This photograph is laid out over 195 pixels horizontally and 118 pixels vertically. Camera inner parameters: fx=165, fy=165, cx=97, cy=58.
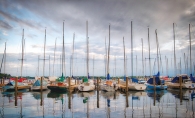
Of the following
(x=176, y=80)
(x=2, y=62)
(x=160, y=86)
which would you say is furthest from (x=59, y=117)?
(x=2, y=62)

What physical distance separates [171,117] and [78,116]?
26.1ft

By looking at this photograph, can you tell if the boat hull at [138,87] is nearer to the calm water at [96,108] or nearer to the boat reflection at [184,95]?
the boat reflection at [184,95]

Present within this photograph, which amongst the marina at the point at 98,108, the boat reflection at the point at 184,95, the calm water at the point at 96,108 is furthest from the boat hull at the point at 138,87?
the calm water at the point at 96,108

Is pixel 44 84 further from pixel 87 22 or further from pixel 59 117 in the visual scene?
pixel 59 117

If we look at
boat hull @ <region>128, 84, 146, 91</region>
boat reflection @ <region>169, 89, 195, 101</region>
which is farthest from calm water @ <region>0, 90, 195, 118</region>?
boat hull @ <region>128, 84, 146, 91</region>

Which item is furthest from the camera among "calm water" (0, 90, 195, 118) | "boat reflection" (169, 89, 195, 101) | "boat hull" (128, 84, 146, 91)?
"boat hull" (128, 84, 146, 91)

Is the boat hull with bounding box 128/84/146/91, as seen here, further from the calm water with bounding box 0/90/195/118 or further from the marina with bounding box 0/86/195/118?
the calm water with bounding box 0/90/195/118

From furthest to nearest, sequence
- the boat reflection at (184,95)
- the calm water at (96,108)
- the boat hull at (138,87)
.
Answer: the boat hull at (138,87)
the boat reflection at (184,95)
the calm water at (96,108)

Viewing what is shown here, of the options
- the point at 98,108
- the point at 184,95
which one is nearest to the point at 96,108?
the point at 98,108

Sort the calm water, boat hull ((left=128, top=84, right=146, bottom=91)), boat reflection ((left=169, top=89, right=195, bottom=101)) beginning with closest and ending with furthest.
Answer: the calm water < boat reflection ((left=169, top=89, right=195, bottom=101)) < boat hull ((left=128, top=84, right=146, bottom=91))

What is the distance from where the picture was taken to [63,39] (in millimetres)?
41250

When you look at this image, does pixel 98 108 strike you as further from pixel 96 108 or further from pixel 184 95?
pixel 184 95

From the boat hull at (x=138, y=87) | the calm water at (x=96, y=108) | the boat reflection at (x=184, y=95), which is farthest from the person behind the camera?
the boat hull at (x=138, y=87)

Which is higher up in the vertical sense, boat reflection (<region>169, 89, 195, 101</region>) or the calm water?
the calm water
